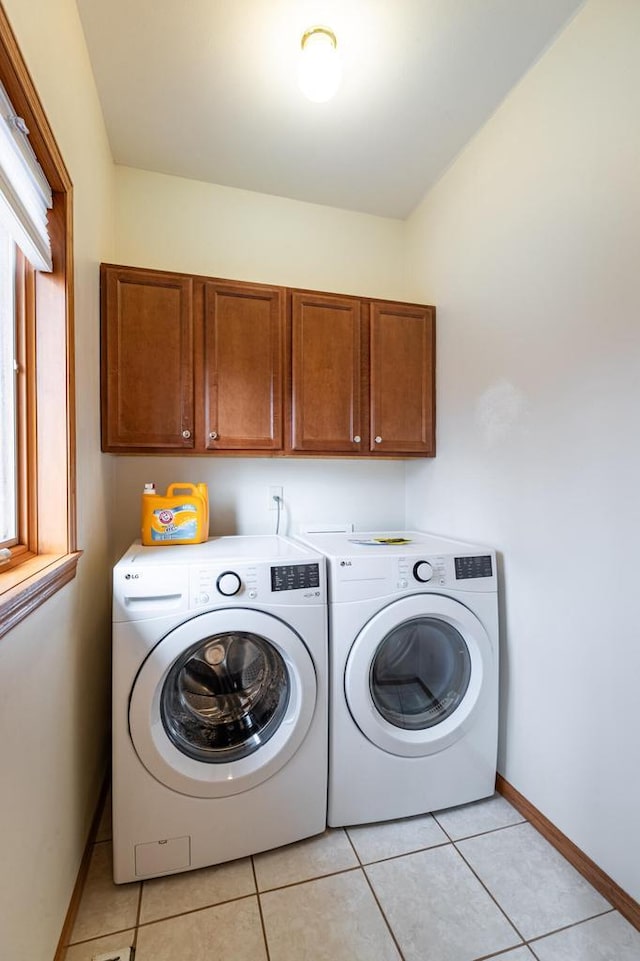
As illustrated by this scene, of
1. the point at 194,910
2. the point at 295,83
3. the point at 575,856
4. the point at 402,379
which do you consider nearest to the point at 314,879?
the point at 194,910

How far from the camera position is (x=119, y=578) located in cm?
123

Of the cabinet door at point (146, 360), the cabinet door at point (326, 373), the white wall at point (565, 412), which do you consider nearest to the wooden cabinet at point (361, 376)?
the cabinet door at point (326, 373)

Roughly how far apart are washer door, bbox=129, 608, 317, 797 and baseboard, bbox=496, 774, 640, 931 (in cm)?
89

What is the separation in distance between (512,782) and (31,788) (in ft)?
5.28

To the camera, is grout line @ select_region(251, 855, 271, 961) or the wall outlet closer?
grout line @ select_region(251, 855, 271, 961)

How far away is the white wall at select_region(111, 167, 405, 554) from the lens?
6.58ft

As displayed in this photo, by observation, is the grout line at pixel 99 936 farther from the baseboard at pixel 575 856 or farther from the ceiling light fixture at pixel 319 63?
the ceiling light fixture at pixel 319 63

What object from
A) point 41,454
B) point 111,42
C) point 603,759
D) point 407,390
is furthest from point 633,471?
point 111,42

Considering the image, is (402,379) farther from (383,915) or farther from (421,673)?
(383,915)

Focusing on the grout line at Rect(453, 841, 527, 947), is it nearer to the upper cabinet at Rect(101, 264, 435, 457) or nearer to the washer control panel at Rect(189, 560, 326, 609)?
the washer control panel at Rect(189, 560, 326, 609)

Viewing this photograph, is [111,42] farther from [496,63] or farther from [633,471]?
[633,471]

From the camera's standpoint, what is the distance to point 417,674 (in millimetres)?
1622

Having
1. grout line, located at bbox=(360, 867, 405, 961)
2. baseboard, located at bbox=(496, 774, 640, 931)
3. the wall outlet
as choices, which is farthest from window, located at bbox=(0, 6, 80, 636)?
baseboard, located at bbox=(496, 774, 640, 931)

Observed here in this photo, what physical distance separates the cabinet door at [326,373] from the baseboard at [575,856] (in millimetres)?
1515
